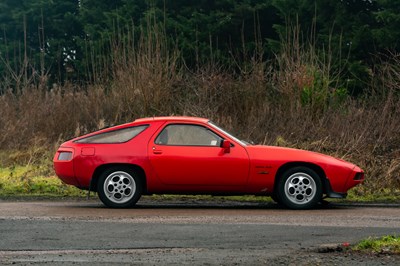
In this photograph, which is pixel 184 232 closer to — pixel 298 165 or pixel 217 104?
pixel 298 165

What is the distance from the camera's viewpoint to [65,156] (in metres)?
14.6

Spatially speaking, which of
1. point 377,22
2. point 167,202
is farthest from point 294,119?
point 377,22

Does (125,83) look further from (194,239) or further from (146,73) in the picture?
(194,239)

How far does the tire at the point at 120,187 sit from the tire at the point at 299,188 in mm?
2225

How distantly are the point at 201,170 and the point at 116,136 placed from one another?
1.47m

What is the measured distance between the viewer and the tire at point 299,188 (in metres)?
14.3

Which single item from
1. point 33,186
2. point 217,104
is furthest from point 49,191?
point 217,104

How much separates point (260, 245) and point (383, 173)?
8.12m

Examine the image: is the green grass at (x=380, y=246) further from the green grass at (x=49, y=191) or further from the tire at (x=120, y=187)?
the green grass at (x=49, y=191)

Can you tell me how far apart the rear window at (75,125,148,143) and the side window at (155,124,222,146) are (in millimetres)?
348

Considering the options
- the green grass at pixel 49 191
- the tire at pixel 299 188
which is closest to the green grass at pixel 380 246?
the tire at pixel 299 188

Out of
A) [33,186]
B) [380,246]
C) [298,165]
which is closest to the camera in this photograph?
[380,246]

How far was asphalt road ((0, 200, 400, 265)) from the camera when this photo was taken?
921 centimetres

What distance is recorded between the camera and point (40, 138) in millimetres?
22891
